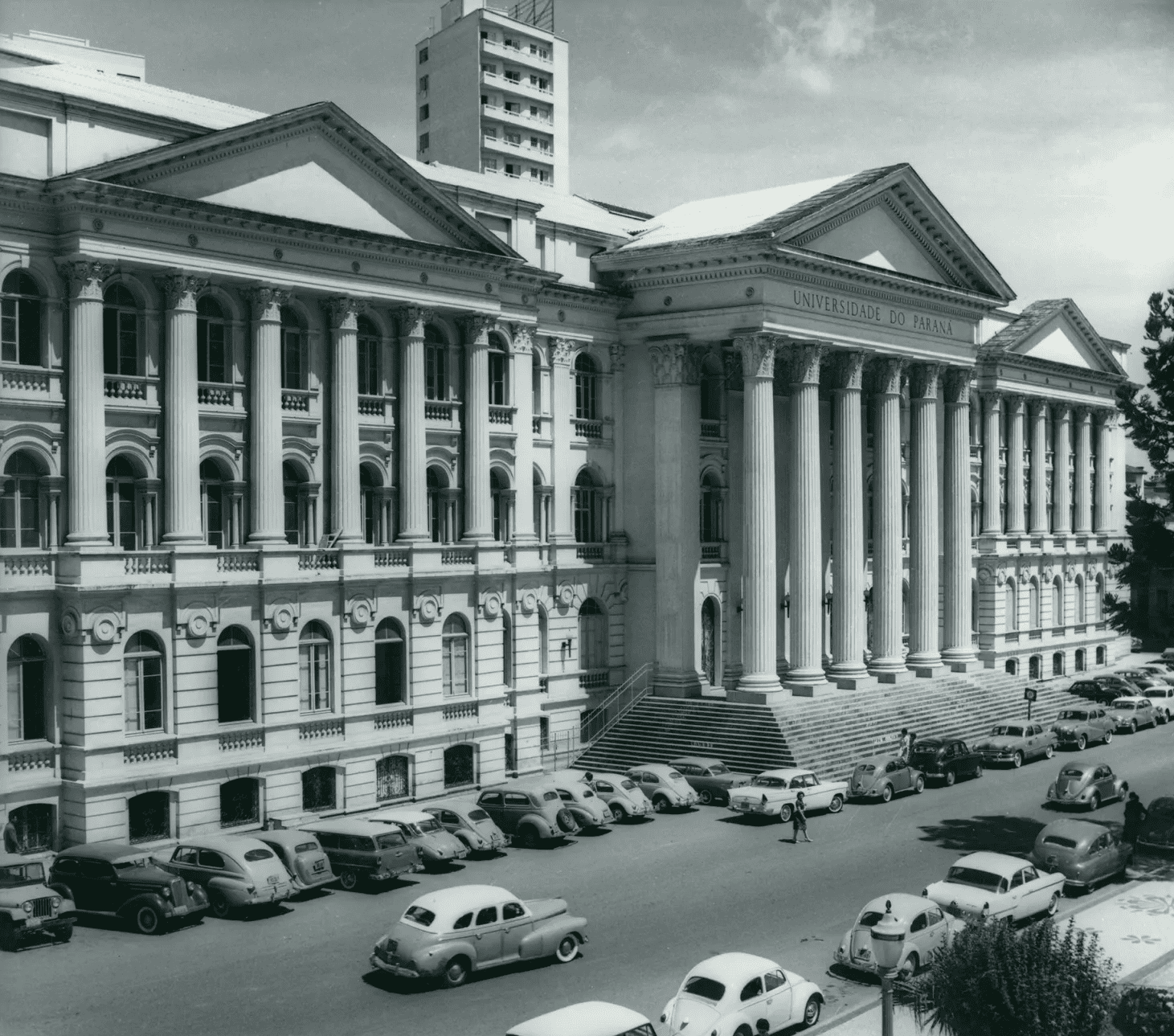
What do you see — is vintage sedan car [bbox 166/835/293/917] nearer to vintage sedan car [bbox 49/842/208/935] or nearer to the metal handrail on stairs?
vintage sedan car [bbox 49/842/208/935]

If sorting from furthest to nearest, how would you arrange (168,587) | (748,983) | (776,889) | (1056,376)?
(1056,376) < (168,587) < (776,889) < (748,983)

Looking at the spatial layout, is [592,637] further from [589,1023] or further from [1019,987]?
[1019,987]

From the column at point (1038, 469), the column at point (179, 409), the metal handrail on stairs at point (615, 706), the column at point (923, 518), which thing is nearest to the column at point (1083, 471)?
the column at point (1038, 469)

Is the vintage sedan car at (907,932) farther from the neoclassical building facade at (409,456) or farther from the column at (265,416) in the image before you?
the column at (265,416)

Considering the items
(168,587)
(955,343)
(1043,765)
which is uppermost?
(955,343)

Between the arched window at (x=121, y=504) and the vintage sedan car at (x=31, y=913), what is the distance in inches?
401

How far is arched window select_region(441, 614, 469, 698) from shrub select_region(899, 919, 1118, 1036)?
26333mm

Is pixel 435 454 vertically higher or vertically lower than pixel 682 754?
higher

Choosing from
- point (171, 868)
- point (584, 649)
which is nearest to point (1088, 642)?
point (584, 649)

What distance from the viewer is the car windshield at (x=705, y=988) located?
23.6 meters

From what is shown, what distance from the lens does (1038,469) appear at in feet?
250

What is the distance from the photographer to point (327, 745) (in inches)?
1628

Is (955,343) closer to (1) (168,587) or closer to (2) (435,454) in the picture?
(2) (435,454)

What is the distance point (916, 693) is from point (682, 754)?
1274 centimetres
